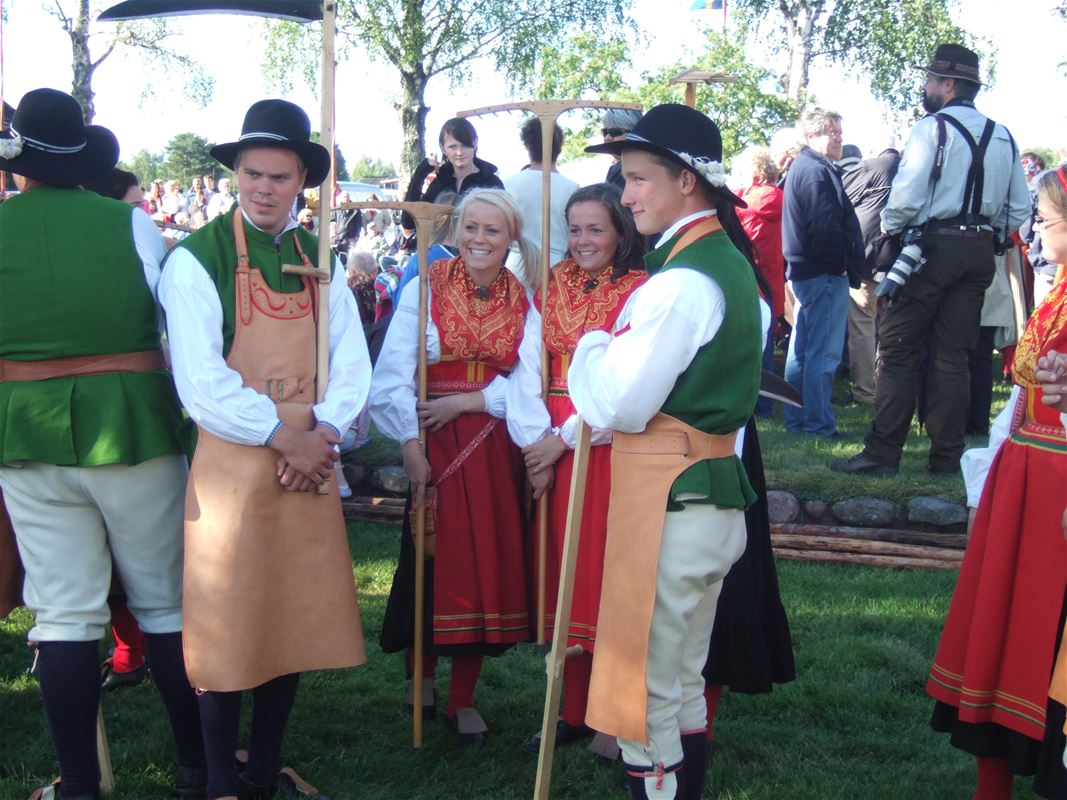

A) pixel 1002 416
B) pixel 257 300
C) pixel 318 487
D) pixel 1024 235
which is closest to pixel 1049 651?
pixel 1002 416

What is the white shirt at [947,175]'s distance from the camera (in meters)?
→ 6.29

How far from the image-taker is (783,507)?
20.7 ft

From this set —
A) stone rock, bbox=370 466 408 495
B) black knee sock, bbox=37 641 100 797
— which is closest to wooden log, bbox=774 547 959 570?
stone rock, bbox=370 466 408 495

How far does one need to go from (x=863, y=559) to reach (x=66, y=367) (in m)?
4.18

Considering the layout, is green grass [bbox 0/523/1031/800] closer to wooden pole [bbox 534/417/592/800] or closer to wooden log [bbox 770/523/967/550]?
wooden pole [bbox 534/417/592/800]

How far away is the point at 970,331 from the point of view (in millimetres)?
6684

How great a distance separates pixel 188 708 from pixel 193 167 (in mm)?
50751

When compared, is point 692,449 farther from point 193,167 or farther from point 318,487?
point 193,167

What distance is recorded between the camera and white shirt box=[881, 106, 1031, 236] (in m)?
6.29

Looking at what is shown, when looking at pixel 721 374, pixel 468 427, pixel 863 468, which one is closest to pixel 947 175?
pixel 863 468

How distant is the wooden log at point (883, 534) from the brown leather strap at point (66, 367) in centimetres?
387

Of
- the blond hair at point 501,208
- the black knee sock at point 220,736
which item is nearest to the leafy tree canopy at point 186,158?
the blond hair at point 501,208

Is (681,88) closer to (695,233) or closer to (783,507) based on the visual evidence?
(783,507)

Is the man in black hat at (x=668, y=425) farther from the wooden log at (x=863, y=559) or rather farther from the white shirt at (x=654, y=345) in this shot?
the wooden log at (x=863, y=559)
